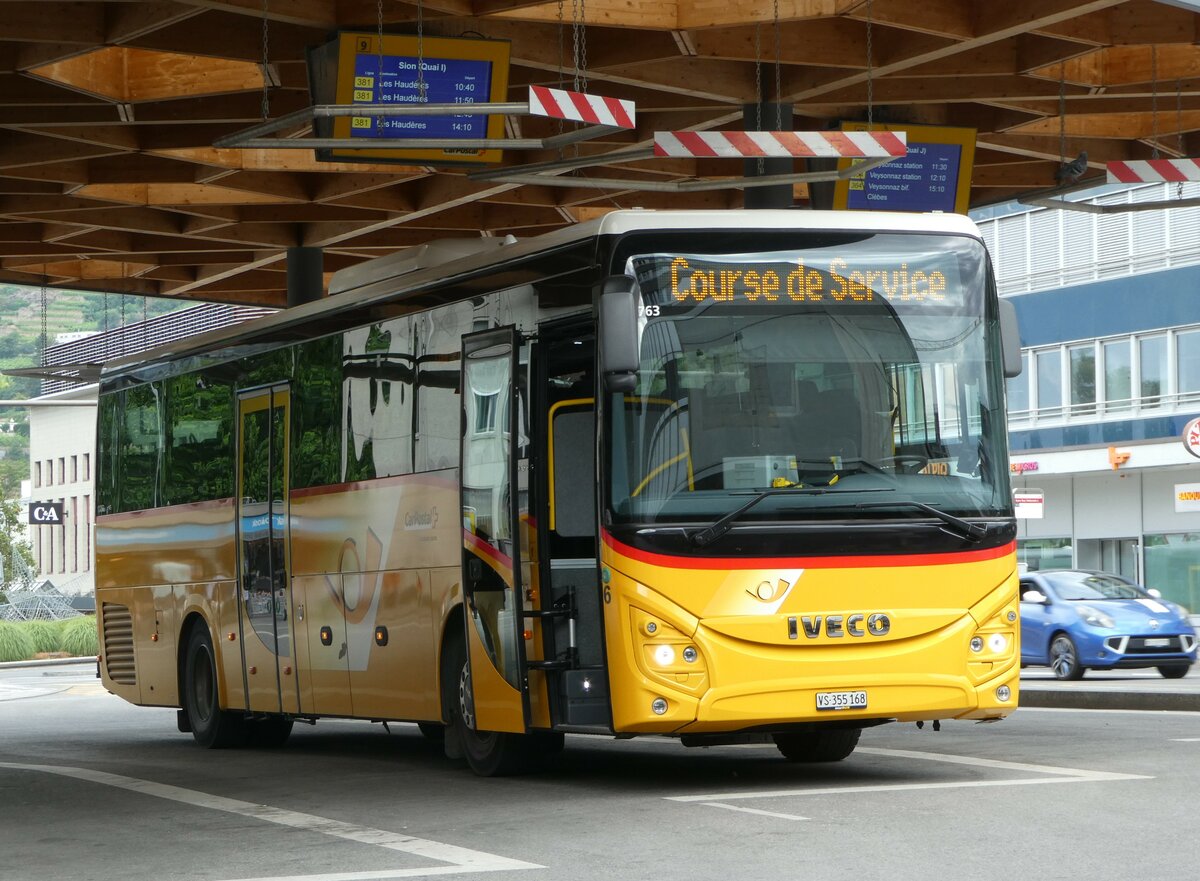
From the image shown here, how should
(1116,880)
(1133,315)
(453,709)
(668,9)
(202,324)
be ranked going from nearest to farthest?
(1116,880)
(453,709)
(668,9)
(1133,315)
(202,324)

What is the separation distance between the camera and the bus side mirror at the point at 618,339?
1148 centimetres

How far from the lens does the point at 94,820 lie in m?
12.3

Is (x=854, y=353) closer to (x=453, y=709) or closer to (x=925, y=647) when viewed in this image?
(x=925, y=647)

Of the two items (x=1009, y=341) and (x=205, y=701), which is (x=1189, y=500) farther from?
(x=1009, y=341)

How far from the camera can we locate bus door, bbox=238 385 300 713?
1667 cm

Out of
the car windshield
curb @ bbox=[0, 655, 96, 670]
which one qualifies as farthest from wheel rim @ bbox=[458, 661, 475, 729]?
curb @ bbox=[0, 655, 96, 670]

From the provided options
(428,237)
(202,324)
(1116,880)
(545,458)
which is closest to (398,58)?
(545,458)

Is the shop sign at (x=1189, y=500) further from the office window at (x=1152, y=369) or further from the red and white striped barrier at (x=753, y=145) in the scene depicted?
the office window at (x=1152, y=369)

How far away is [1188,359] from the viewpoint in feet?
149

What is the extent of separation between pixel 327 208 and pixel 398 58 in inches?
405

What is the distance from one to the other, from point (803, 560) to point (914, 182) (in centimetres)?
983

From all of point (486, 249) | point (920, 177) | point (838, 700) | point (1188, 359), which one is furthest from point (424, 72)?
point (1188, 359)

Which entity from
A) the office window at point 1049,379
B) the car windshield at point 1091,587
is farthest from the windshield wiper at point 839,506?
the office window at point 1049,379

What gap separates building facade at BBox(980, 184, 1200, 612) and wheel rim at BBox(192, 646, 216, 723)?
27886 millimetres
